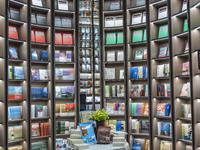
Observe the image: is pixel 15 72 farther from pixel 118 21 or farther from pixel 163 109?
pixel 163 109

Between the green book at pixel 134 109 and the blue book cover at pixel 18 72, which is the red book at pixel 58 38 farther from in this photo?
the green book at pixel 134 109

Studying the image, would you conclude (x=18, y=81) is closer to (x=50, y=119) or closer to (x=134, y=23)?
(x=50, y=119)

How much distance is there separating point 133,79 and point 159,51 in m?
0.89

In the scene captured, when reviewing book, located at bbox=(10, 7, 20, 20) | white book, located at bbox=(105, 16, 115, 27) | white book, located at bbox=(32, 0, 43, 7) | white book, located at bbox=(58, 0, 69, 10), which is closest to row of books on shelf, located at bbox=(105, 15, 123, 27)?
white book, located at bbox=(105, 16, 115, 27)

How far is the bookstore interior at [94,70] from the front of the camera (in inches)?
198

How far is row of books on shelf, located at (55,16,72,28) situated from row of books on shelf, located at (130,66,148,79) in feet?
6.24

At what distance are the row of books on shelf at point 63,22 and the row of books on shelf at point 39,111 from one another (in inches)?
79.0

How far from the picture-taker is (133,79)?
5.68m

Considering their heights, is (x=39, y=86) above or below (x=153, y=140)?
above

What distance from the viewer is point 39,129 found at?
5.56 m

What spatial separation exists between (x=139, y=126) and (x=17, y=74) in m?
3.01

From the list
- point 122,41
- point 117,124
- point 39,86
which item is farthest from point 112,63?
point 39,86

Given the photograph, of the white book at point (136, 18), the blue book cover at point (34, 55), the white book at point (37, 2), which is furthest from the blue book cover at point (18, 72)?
the white book at point (136, 18)

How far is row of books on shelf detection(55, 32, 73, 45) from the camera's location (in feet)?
19.2
